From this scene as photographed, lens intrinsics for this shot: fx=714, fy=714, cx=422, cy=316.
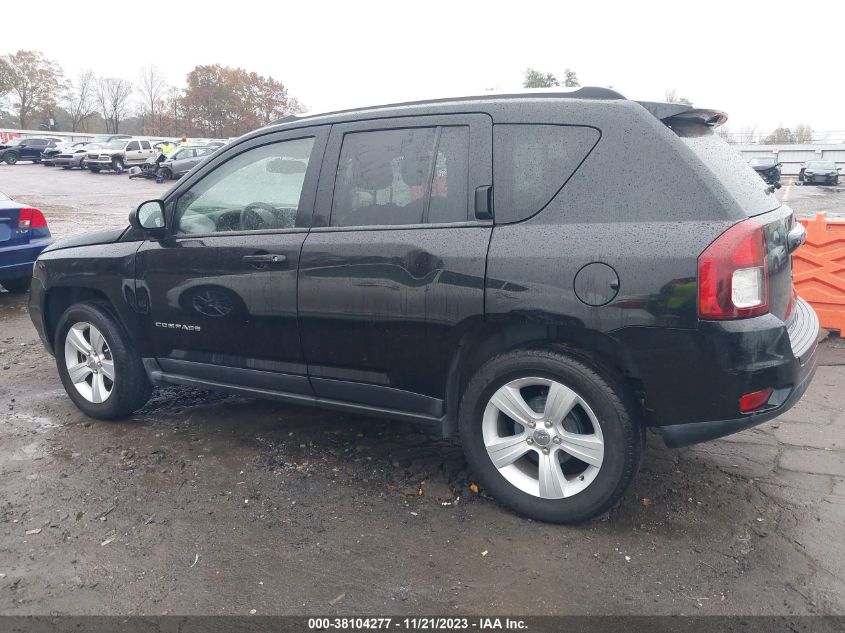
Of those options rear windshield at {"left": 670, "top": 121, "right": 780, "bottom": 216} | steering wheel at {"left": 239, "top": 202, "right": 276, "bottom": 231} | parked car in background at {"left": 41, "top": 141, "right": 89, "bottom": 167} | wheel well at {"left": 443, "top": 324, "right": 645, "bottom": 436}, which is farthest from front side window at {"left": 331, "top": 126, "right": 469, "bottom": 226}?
parked car in background at {"left": 41, "top": 141, "right": 89, "bottom": 167}

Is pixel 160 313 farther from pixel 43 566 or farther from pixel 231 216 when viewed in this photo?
pixel 43 566

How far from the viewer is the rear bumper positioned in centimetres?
296

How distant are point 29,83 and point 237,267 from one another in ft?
266

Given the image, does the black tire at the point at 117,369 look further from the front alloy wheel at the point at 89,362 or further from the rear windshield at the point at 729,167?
the rear windshield at the point at 729,167

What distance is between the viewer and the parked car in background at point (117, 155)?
37.9 metres

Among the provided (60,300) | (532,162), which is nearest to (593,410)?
(532,162)

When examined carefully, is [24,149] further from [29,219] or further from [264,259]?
[264,259]

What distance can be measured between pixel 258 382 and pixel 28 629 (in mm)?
1713

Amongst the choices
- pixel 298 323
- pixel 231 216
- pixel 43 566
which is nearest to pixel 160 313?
pixel 231 216

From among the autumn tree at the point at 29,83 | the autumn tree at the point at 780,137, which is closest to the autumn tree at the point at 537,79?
the autumn tree at the point at 780,137

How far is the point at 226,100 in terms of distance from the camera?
7419 cm

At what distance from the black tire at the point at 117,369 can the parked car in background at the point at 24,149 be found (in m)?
44.8

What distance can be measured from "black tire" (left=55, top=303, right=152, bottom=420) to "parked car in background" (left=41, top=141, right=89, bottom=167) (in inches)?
1603

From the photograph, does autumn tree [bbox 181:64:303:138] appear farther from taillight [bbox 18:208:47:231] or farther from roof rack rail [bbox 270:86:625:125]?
roof rack rail [bbox 270:86:625:125]
